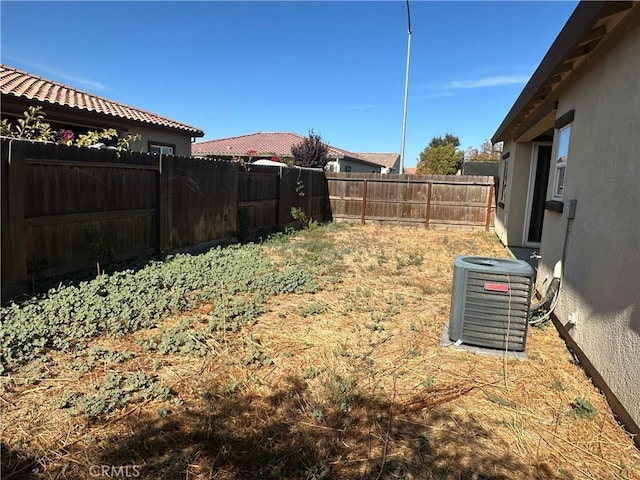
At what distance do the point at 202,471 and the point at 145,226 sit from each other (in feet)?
16.0

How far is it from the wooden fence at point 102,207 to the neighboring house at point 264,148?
16.8 metres

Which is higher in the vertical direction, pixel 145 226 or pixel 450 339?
pixel 145 226

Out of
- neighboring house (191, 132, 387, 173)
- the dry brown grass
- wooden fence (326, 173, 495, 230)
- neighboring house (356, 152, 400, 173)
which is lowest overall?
the dry brown grass

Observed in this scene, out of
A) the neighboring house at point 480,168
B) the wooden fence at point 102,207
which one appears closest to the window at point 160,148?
the wooden fence at point 102,207

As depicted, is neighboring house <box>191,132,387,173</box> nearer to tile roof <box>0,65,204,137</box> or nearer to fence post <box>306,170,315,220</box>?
fence post <box>306,170,315,220</box>

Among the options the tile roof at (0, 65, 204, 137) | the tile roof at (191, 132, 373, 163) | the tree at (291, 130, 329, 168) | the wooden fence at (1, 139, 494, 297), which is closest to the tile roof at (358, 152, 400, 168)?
the tile roof at (191, 132, 373, 163)

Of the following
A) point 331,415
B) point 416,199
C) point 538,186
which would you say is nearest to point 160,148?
point 416,199

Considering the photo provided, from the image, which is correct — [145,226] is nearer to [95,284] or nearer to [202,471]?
[95,284]

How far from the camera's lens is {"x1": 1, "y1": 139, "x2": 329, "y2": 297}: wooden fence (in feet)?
14.1

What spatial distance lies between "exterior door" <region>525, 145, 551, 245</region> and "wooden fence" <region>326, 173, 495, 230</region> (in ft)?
13.3

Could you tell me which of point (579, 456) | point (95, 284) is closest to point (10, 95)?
point (95, 284)

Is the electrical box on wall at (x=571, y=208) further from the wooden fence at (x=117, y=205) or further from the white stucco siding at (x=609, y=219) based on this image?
the wooden fence at (x=117, y=205)

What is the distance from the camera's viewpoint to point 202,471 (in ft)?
7.11

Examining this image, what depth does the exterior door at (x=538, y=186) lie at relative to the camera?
9008mm
